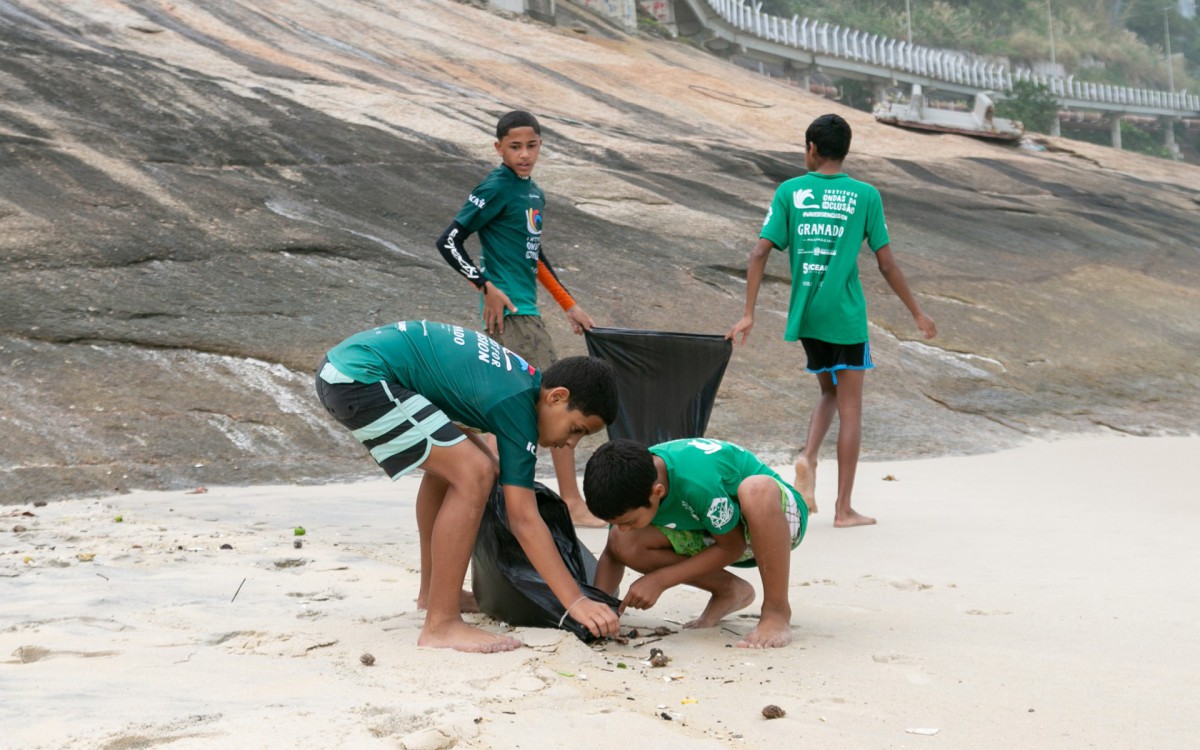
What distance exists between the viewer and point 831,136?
212 inches

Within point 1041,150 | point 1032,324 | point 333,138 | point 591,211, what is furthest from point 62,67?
point 1041,150

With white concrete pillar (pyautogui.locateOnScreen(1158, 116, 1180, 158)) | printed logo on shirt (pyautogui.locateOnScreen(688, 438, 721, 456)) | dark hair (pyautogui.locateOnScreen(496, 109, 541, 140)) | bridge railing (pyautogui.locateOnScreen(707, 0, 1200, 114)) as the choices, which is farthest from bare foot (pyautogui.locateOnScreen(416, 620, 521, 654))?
white concrete pillar (pyautogui.locateOnScreen(1158, 116, 1180, 158))

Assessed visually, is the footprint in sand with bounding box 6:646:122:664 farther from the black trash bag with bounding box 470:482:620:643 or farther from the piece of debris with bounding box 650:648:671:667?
the piece of debris with bounding box 650:648:671:667

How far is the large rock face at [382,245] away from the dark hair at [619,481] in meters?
3.29

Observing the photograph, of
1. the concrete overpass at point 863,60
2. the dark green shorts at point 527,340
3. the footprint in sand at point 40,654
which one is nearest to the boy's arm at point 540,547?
the footprint in sand at point 40,654

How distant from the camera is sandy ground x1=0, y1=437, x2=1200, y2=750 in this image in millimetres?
2529

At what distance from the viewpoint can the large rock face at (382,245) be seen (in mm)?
6867

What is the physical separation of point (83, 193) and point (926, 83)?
38.4 metres

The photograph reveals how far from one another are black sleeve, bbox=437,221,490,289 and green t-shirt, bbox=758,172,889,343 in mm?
1205

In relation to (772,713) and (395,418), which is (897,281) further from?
(772,713)

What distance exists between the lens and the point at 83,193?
29.1ft

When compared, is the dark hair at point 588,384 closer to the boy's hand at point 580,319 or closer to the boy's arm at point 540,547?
the boy's arm at point 540,547

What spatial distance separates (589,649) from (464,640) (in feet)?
1.00

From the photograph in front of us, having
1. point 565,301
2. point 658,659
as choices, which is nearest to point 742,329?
point 565,301
